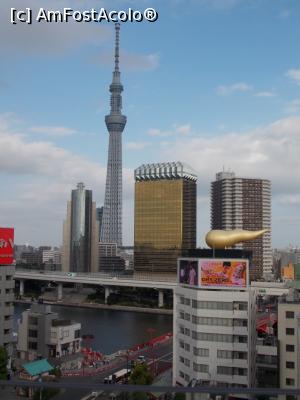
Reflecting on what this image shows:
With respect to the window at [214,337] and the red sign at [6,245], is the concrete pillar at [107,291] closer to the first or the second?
the red sign at [6,245]

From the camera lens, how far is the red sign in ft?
69.6

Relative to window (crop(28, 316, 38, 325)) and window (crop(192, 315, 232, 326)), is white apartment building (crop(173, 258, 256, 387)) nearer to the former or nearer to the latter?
window (crop(192, 315, 232, 326))

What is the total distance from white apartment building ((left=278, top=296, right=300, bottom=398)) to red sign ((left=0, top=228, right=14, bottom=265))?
37.8 ft

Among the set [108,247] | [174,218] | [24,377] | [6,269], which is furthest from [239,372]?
[108,247]

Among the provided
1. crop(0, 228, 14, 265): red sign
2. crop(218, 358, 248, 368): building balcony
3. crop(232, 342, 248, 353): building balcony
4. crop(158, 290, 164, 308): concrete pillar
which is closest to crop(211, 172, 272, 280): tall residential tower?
crop(158, 290, 164, 308): concrete pillar

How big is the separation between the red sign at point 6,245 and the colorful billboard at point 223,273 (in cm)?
863

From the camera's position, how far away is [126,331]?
34875 mm

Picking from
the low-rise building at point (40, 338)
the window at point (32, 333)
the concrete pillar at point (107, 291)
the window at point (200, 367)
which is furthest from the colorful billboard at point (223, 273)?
the concrete pillar at point (107, 291)

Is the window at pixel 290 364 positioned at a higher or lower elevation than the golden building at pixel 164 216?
lower

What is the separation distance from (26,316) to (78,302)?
30.5 metres

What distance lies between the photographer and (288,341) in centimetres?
1667

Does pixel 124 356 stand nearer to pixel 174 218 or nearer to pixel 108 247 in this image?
pixel 174 218

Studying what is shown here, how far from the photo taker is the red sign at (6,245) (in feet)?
69.6

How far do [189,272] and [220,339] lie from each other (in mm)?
2745
